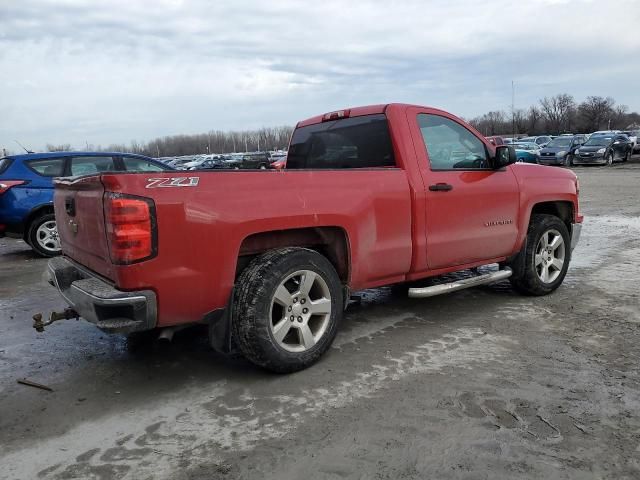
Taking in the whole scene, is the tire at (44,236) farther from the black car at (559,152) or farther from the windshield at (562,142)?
the windshield at (562,142)

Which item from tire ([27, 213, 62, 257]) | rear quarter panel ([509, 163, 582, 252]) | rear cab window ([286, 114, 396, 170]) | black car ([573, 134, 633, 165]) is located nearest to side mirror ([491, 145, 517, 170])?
rear quarter panel ([509, 163, 582, 252])

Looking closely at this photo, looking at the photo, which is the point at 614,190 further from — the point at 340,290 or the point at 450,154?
the point at 340,290

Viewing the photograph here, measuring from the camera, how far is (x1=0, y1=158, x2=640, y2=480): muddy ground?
105 inches

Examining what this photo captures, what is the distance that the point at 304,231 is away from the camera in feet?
12.7

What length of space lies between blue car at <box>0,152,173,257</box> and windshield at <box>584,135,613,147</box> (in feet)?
85.9

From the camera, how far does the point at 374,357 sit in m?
4.02

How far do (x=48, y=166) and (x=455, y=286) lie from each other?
24.2 feet

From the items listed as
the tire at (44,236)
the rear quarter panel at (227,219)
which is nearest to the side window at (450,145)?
the rear quarter panel at (227,219)

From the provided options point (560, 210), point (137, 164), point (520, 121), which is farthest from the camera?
point (520, 121)

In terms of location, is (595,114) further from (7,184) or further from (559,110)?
(7,184)

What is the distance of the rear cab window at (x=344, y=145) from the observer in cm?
456

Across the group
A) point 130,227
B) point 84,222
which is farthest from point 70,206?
point 130,227

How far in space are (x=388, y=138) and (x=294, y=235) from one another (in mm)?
1299

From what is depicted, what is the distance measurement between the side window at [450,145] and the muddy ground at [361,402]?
141 centimetres
